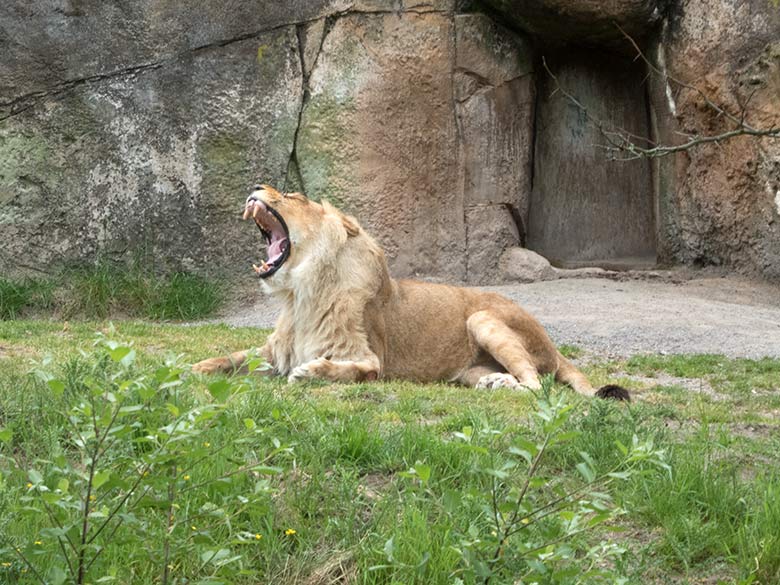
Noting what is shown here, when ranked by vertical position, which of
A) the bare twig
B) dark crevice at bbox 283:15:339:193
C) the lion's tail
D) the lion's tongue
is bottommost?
the lion's tail

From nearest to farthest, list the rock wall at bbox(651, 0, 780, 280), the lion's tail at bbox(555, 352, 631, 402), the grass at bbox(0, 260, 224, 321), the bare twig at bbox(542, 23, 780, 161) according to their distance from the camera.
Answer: the bare twig at bbox(542, 23, 780, 161), the lion's tail at bbox(555, 352, 631, 402), the grass at bbox(0, 260, 224, 321), the rock wall at bbox(651, 0, 780, 280)

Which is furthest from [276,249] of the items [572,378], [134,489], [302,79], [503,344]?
[302,79]

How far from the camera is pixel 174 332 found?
34.3 feet

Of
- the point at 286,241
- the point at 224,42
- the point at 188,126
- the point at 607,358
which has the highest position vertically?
the point at 224,42

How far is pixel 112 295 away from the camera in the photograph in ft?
43.0

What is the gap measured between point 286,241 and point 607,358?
11.0ft

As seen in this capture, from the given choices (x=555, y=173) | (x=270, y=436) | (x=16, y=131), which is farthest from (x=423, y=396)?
(x=555, y=173)

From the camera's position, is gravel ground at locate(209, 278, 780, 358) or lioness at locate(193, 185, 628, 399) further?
gravel ground at locate(209, 278, 780, 358)

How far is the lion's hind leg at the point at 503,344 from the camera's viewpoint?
7895mm

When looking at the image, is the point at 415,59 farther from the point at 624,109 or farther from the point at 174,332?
the point at 174,332

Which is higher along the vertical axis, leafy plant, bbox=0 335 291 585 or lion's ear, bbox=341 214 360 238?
lion's ear, bbox=341 214 360 238

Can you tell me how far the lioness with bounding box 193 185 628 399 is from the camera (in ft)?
25.4

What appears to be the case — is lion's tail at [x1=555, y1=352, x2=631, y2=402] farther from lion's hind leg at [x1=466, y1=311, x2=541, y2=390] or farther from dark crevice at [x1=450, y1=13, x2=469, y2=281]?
dark crevice at [x1=450, y1=13, x2=469, y2=281]

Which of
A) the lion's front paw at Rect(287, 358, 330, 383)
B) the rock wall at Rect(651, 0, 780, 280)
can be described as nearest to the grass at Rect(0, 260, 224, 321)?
the rock wall at Rect(651, 0, 780, 280)
